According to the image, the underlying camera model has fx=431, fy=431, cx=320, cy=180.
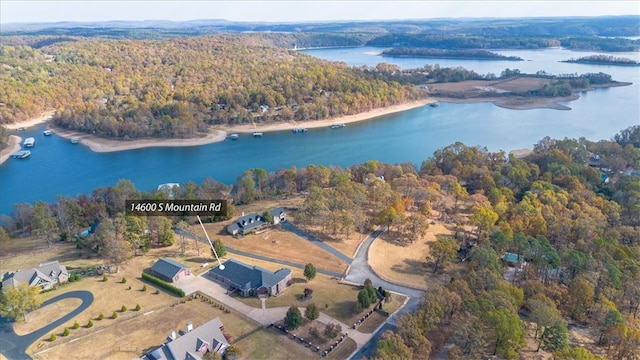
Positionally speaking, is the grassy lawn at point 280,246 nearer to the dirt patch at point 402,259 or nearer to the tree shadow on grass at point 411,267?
the dirt patch at point 402,259

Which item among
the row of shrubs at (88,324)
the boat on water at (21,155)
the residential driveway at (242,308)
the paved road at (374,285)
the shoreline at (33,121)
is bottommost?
the paved road at (374,285)


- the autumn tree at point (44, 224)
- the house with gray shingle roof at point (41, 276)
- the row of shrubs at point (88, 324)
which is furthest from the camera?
the autumn tree at point (44, 224)

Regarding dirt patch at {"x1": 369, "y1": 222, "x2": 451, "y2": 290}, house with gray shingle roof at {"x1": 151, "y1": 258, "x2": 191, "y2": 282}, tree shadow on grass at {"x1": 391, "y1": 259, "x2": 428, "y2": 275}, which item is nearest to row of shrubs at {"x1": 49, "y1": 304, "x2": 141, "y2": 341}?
house with gray shingle roof at {"x1": 151, "y1": 258, "x2": 191, "y2": 282}

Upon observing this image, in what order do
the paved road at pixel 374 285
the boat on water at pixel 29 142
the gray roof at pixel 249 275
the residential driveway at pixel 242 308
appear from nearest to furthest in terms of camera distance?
the paved road at pixel 374 285
the residential driveway at pixel 242 308
the gray roof at pixel 249 275
the boat on water at pixel 29 142

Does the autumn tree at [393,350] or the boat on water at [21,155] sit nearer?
the autumn tree at [393,350]

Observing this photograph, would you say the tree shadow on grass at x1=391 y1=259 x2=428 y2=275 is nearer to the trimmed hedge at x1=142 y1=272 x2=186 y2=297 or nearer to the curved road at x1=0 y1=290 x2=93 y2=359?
the trimmed hedge at x1=142 y1=272 x2=186 y2=297

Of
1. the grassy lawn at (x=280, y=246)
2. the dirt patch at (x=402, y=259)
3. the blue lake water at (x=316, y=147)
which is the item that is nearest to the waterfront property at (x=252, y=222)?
the grassy lawn at (x=280, y=246)

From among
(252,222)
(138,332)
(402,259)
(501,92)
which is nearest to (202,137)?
(252,222)
